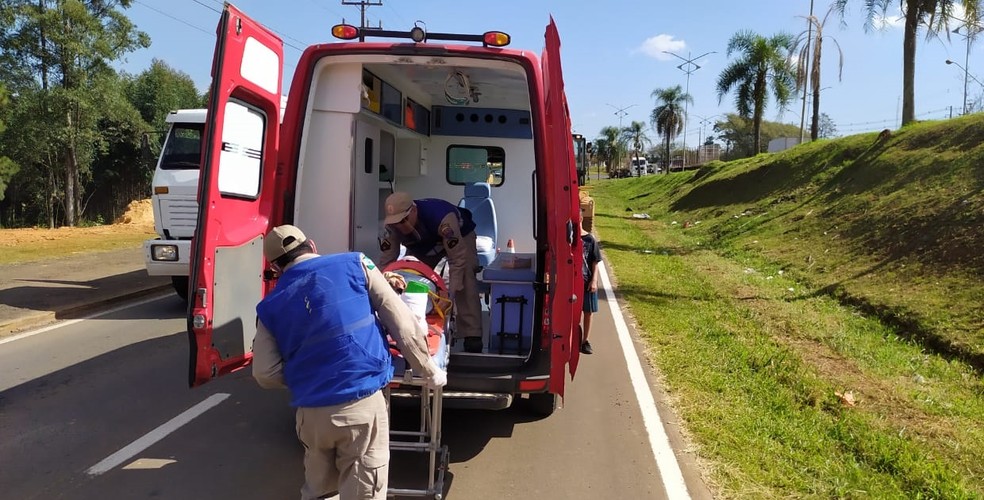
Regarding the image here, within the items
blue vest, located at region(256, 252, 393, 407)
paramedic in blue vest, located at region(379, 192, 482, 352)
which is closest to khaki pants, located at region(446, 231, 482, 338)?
paramedic in blue vest, located at region(379, 192, 482, 352)

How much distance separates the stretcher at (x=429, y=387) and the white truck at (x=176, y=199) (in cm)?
458

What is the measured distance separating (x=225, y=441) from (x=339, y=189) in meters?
2.03

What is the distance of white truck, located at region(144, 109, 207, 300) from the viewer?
338 inches

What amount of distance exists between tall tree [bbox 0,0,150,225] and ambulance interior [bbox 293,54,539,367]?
20688 mm

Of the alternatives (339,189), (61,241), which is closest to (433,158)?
(339,189)

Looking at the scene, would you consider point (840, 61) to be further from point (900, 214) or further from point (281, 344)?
point (281, 344)

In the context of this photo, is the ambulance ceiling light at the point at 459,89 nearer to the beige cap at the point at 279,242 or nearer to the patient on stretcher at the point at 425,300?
the patient on stretcher at the point at 425,300

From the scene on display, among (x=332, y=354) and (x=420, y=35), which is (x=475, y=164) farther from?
(x=332, y=354)

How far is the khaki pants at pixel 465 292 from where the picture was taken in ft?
16.7

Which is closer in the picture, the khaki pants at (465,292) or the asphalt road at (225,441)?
the asphalt road at (225,441)

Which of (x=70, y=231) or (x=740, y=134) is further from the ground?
(x=740, y=134)

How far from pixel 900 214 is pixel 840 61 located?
52.6 feet

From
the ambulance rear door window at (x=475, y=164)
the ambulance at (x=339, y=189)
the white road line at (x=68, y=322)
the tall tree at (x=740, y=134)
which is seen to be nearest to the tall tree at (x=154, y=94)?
the white road line at (x=68, y=322)

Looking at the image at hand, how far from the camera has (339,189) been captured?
5328 millimetres
